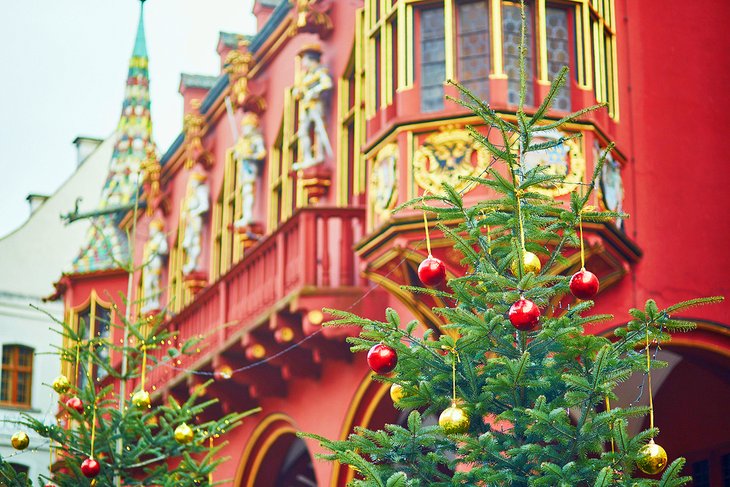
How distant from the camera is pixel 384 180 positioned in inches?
650

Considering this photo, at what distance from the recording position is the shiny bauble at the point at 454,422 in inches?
389

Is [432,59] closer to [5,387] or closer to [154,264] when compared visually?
[154,264]

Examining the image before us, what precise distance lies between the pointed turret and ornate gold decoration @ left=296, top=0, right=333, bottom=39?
1230cm

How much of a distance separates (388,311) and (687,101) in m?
7.84

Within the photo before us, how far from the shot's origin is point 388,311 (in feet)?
34.6

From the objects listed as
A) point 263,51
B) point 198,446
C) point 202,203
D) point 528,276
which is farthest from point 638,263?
point 202,203

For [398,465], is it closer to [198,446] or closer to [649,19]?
[198,446]

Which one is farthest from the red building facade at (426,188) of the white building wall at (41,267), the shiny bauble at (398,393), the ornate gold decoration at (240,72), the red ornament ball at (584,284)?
the white building wall at (41,267)

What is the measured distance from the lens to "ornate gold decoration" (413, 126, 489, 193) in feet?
51.5

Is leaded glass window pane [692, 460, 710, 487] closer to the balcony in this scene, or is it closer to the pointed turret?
the balcony

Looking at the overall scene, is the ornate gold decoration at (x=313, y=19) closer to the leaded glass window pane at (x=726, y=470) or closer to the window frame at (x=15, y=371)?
the leaded glass window pane at (x=726, y=470)

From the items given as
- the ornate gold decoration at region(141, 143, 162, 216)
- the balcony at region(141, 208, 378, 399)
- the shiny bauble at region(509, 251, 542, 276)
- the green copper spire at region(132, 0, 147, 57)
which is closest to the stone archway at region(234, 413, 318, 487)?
the balcony at region(141, 208, 378, 399)

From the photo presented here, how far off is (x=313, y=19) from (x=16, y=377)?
22098 millimetres

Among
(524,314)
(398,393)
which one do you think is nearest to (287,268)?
(398,393)
